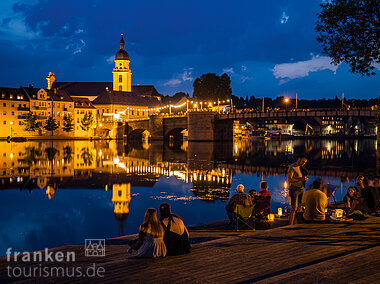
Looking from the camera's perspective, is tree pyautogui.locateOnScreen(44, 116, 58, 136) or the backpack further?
tree pyautogui.locateOnScreen(44, 116, 58, 136)

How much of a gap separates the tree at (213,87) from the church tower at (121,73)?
164 ft

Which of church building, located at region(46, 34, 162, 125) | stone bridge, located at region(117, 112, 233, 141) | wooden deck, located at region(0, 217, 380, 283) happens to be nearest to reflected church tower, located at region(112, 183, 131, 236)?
wooden deck, located at region(0, 217, 380, 283)

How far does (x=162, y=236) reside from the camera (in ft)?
26.0

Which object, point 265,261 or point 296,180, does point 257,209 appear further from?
point 265,261

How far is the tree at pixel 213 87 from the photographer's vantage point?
10094 centimetres

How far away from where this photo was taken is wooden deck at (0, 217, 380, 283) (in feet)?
21.7

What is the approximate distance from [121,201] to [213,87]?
270 feet

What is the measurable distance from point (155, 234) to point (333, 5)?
53.2 feet

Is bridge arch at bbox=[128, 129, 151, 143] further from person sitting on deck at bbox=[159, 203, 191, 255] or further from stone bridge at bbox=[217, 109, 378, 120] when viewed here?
person sitting on deck at bbox=[159, 203, 191, 255]

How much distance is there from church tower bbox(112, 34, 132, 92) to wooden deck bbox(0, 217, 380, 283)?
454 feet

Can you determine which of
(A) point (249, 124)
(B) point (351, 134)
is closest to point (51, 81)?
(A) point (249, 124)

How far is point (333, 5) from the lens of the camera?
19516mm

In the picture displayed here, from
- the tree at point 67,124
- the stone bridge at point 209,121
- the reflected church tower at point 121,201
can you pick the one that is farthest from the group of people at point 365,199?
the tree at point 67,124

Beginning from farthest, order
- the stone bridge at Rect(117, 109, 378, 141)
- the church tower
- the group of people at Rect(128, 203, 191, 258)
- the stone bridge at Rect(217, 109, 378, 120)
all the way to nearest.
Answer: the church tower
the stone bridge at Rect(117, 109, 378, 141)
the stone bridge at Rect(217, 109, 378, 120)
the group of people at Rect(128, 203, 191, 258)
